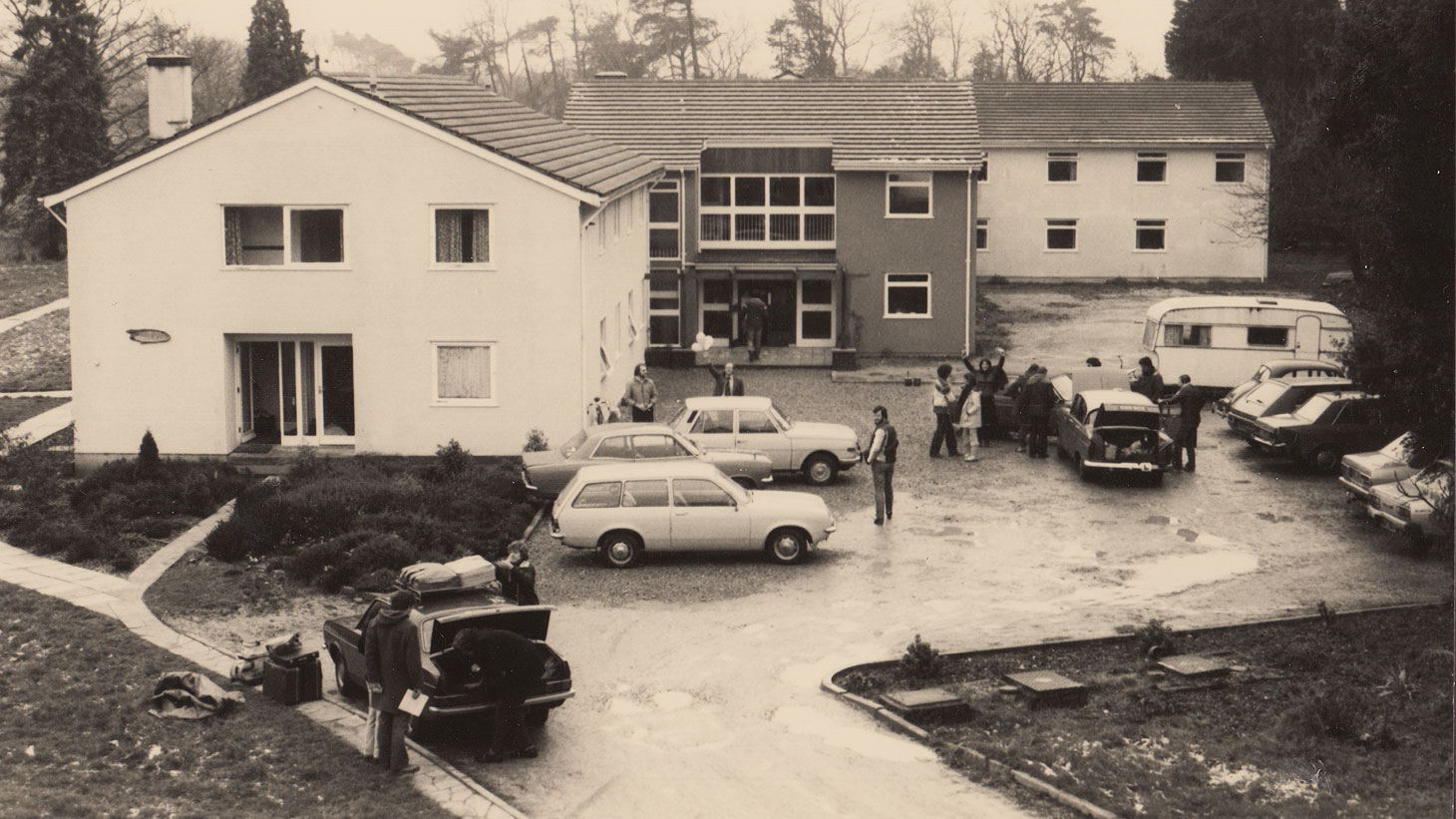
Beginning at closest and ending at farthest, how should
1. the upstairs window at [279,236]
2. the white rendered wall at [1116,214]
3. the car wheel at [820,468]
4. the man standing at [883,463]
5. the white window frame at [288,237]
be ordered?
the man standing at [883,463]
the car wheel at [820,468]
the white window frame at [288,237]
the upstairs window at [279,236]
the white rendered wall at [1116,214]

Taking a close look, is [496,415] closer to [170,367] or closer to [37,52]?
[170,367]

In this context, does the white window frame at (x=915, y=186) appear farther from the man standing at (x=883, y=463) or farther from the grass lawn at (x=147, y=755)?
the grass lawn at (x=147, y=755)

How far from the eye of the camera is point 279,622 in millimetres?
18141

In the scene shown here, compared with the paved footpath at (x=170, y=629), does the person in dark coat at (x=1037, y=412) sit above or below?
above

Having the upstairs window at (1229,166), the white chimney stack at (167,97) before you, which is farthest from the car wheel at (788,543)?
the upstairs window at (1229,166)

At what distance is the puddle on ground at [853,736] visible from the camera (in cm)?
1358

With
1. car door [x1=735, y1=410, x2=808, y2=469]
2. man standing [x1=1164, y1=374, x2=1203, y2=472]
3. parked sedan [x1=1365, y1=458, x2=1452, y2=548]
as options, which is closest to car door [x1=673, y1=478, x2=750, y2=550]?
car door [x1=735, y1=410, x2=808, y2=469]

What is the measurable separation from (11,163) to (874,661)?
41826 mm

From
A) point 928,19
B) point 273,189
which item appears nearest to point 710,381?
point 273,189

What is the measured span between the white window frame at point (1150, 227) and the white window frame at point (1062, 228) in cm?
189

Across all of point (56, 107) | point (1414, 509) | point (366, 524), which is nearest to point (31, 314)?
point (56, 107)

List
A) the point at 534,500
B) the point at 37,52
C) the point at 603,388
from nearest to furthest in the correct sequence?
the point at 534,500 < the point at 603,388 < the point at 37,52

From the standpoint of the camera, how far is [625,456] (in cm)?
2362

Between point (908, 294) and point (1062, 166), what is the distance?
53.0 ft
